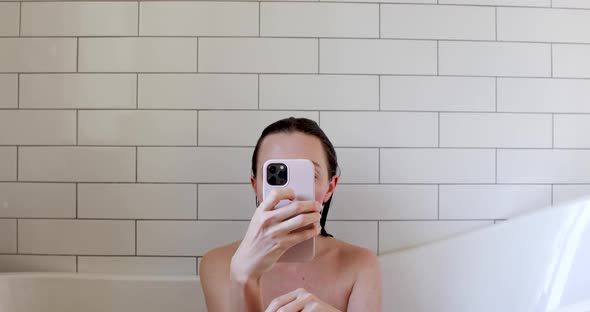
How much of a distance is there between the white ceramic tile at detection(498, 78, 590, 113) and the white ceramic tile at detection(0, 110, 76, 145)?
4.32ft

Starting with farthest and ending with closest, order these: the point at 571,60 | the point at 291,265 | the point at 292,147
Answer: the point at 571,60 < the point at 291,265 < the point at 292,147

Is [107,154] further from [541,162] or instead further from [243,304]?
[541,162]

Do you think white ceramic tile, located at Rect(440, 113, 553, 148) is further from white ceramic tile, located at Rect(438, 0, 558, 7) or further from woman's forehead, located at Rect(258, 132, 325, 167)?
woman's forehead, located at Rect(258, 132, 325, 167)

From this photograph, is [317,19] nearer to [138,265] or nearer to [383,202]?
[383,202]

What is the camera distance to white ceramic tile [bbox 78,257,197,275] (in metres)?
1.30

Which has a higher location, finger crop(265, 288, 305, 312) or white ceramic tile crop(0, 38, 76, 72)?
white ceramic tile crop(0, 38, 76, 72)

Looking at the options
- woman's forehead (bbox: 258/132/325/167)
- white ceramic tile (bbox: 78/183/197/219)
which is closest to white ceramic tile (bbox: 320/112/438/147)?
woman's forehead (bbox: 258/132/325/167)

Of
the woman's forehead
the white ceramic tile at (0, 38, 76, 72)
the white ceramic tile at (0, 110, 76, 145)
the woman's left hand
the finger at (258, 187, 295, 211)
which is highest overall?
the white ceramic tile at (0, 38, 76, 72)

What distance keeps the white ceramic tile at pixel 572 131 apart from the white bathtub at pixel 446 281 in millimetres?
216

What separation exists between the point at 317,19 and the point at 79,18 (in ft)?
2.33

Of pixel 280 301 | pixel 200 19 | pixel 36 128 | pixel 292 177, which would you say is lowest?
pixel 280 301

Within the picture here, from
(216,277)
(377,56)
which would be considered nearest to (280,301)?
(216,277)

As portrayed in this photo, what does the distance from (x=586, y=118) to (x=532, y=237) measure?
17.0 inches

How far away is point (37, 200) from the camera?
1301mm
